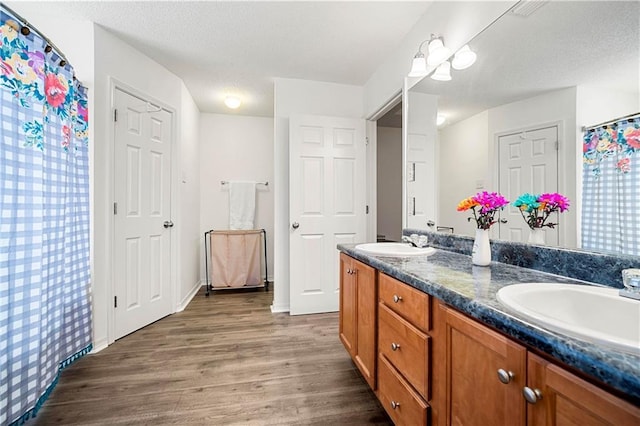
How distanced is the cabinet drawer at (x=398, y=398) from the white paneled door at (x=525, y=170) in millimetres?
798

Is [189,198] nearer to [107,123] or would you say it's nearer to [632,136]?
[107,123]

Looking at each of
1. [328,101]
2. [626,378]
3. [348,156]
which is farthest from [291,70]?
[626,378]

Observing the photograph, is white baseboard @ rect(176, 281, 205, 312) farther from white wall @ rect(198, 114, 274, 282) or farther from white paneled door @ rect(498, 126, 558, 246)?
white paneled door @ rect(498, 126, 558, 246)

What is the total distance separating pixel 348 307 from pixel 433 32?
194cm

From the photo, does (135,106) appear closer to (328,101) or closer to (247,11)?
(247,11)

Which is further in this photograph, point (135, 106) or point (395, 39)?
point (135, 106)

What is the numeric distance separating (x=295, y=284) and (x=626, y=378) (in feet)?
8.28

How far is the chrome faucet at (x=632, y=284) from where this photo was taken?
0.70 meters

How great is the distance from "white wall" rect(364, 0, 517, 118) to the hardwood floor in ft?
7.01

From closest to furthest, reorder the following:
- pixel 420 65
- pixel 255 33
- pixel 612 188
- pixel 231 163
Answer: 1. pixel 612 188
2. pixel 420 65
3. pixel 255 33
4. pixel 231 163

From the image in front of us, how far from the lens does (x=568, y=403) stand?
514mm

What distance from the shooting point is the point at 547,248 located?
1.06m

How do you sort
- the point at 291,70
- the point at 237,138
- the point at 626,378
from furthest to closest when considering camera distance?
the point at 237,138
the point at 291,70
the point at 626,378

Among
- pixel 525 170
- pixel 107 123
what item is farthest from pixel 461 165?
pixel 107 123
